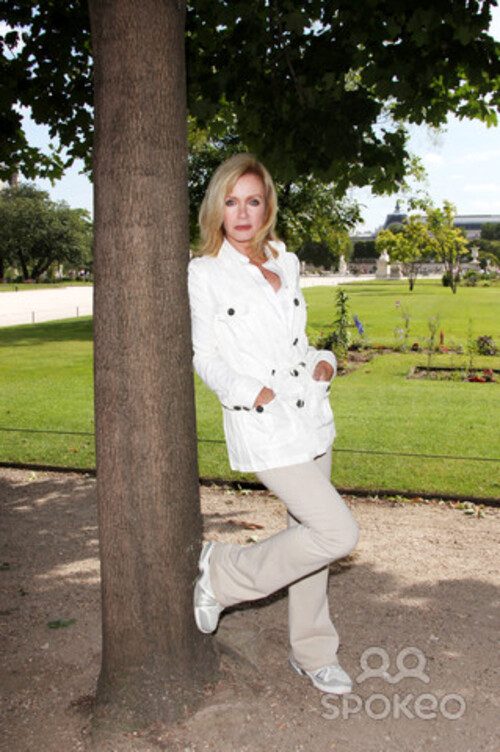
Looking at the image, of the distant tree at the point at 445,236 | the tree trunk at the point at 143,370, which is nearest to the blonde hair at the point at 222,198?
the tree trunk at the point at 143,370

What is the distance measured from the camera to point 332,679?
3219 millimetres

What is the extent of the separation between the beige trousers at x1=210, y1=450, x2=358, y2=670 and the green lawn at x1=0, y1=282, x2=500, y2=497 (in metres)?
3.34

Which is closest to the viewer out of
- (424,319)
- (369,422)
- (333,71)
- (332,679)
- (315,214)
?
(332,679)

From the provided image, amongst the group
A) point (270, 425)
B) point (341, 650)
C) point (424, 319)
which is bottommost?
point (341, 650)

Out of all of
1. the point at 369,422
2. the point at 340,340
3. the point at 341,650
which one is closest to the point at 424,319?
the point at 340,340

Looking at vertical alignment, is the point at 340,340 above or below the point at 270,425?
below

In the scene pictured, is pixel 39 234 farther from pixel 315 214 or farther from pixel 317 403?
pixel 317 403

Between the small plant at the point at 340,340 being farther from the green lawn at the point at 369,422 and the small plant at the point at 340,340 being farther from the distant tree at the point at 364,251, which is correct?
the distant tree at the point at 364,251

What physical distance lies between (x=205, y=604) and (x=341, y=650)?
894 millimetres

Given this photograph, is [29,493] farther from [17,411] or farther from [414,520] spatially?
[17,411]

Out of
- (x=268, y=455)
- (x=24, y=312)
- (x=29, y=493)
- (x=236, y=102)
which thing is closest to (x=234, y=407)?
(x=268, y=455)

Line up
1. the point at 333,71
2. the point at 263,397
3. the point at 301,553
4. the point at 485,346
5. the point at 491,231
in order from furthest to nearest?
the point at 491,231, the point at 485,346, the point at 333,71, the point at 301,553, the point at 263,397

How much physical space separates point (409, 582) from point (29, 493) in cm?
349

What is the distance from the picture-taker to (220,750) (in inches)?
111
